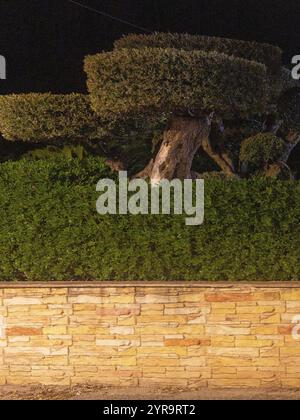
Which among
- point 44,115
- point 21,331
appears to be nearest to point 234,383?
point 21,331

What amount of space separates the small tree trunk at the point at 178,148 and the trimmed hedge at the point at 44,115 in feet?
3.42

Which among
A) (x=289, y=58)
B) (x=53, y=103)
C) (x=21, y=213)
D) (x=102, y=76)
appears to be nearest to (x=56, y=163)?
(x=21, y=213)

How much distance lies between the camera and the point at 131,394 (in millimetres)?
8195

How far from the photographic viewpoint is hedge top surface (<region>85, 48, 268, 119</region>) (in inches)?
386

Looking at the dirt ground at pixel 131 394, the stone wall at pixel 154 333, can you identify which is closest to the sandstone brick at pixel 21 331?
the stone wall at pixel 154 333

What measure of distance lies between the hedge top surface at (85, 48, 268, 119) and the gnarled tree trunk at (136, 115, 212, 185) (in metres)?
1.21

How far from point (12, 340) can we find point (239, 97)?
4.10 meters

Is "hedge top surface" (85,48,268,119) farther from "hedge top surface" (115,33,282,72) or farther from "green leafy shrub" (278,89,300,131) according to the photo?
"green leafy shrub" (278,89,300,131)

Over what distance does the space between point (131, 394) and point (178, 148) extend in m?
4.28

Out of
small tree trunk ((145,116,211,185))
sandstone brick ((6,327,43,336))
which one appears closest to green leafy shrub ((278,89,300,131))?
small tree trunk ((145,116,211,185))

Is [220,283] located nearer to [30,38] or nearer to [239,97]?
[239,97]

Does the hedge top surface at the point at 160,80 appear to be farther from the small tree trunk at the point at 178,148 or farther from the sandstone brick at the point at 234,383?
the sandstone brick at the point at 234,383

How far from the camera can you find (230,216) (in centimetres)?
830

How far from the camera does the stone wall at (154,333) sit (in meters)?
8.14
